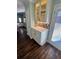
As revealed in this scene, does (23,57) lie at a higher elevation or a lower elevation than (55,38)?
lower

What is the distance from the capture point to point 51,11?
3.60m

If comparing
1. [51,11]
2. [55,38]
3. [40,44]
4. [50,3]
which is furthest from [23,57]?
[50,3]
